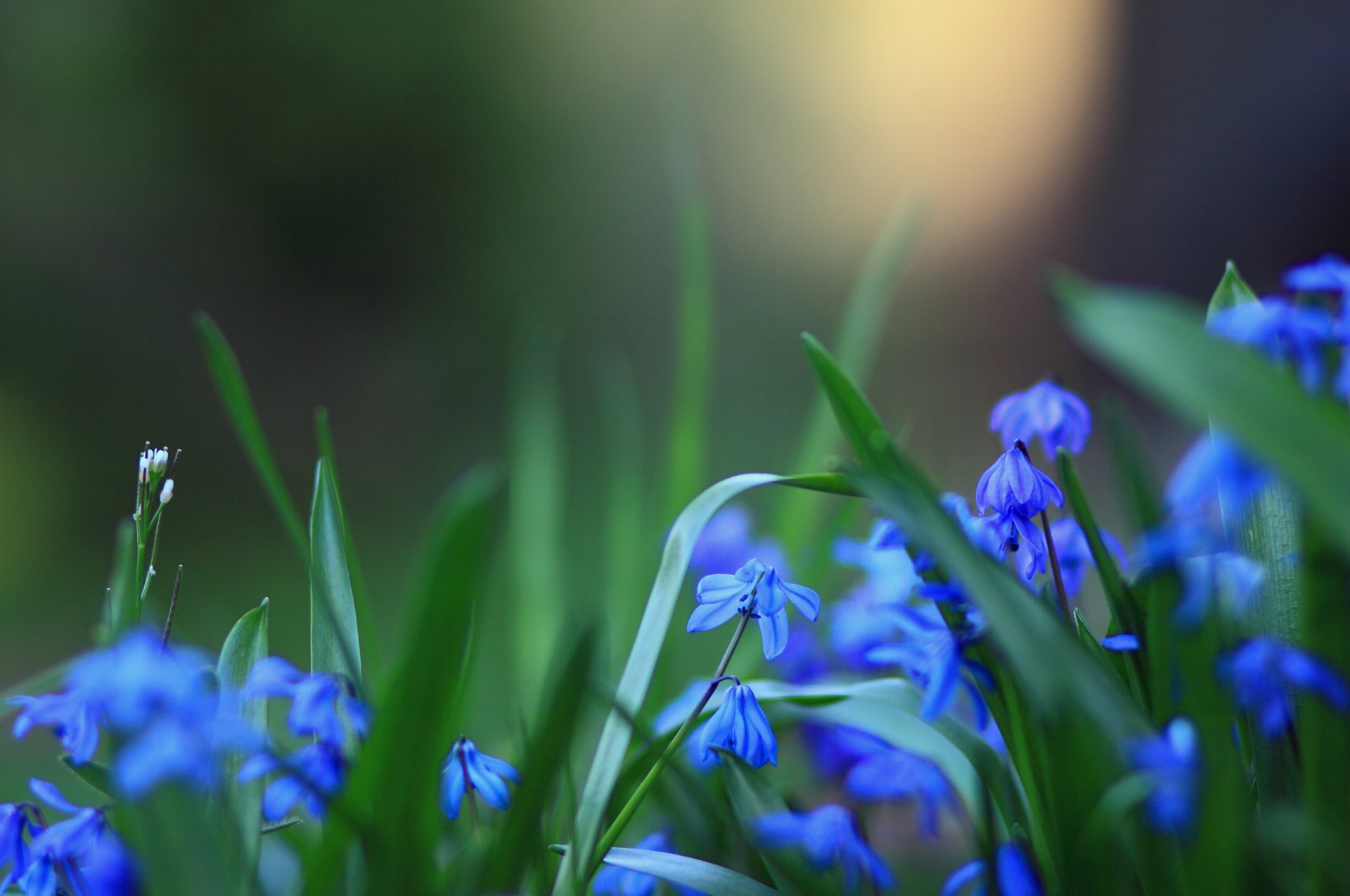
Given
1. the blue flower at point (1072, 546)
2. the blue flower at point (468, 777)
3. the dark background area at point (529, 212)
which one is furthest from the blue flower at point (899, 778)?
the dark background area at point (529, 212)

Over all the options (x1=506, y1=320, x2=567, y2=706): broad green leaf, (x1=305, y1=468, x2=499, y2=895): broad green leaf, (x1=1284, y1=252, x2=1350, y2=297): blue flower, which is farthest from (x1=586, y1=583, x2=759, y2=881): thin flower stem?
(x1=506, y1=320, x2=567, y2=706): broad green leaf

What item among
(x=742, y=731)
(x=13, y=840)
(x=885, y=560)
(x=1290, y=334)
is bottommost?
(x=13, y=840)

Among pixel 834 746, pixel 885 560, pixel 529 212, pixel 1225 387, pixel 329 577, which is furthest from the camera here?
pixel 529 212

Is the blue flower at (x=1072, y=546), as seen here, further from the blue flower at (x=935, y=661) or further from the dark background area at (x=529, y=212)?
the dark background area at (x=529, y=212)

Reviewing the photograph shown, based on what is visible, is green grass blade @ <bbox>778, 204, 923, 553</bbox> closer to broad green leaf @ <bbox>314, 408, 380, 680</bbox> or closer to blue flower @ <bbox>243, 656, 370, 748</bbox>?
broad green leaf @ <bbox>314, 408, 380, 680</bbox>

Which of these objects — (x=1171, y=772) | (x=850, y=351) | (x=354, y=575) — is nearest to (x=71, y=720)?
(x=354, y=575)

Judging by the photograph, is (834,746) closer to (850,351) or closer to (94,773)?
(850,351)

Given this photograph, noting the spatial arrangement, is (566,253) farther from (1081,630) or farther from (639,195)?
(1081,630)
